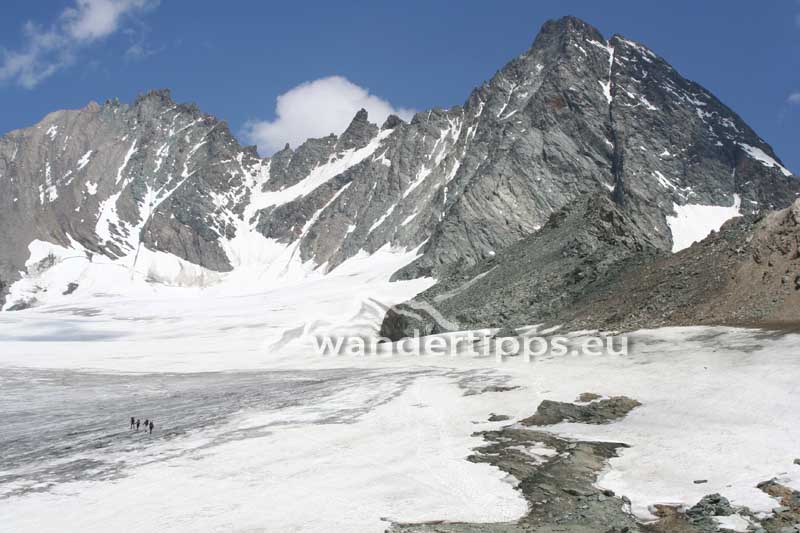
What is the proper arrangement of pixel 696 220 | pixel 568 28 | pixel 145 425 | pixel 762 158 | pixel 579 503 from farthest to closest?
pixel 568 28 < pixel 762 158 < pixel 696 220 < pixel 145 425 < pixel 579 503

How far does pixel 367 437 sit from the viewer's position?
21578 mm

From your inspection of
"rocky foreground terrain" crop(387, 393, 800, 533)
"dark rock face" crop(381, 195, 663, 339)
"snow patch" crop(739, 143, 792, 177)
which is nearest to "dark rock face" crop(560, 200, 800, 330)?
"dark rock face" crop(381, 195, 663, 339)

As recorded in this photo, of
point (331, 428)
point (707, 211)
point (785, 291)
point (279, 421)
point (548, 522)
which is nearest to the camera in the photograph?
point (548, 522)

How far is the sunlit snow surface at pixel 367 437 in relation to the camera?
575 inches

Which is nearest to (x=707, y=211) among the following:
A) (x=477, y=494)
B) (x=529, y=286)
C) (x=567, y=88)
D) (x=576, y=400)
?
(x=567, y=88)

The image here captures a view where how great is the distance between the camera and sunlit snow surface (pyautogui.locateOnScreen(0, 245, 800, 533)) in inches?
575

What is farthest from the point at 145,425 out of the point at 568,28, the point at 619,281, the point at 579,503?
the point at 568,28

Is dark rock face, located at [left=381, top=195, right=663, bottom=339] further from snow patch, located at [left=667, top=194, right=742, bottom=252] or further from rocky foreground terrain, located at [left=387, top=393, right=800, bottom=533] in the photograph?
snow patch, located at [left=667, top=194, right=742, bottom=252]

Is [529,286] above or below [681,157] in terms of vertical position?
below

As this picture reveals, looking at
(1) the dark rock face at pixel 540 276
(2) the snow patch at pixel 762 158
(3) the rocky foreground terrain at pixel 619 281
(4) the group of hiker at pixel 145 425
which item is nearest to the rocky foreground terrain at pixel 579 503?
(4) the group of hiker at pixel 145 425

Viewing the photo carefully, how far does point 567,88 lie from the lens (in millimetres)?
158500

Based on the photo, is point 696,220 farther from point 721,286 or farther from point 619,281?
point 721,286

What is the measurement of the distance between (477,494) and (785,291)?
78.3ft

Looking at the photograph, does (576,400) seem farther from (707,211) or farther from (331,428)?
(707,211)
